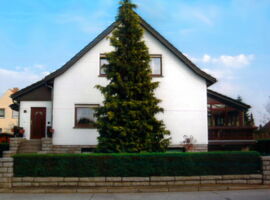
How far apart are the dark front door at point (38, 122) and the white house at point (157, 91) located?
1977 millimetres

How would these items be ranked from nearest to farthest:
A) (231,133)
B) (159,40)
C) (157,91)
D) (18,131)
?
(157,91), (159,40), (18,131), (231,133)

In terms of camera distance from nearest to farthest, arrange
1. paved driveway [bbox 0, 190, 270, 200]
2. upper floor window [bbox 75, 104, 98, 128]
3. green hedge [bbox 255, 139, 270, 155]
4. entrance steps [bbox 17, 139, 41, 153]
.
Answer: paved driveway [bbox 0, 190, 270, 200]
entrance steps [bbox 17, 139, 41, 153]
upper floor window [bbox 75, 104, 98, 128]
green hedge [bbox 255, 139, 270, 155]

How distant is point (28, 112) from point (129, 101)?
325 inches

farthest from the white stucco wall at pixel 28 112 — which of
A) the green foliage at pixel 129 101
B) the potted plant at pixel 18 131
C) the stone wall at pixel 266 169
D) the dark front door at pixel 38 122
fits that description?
the stone wall at pixel 266 169

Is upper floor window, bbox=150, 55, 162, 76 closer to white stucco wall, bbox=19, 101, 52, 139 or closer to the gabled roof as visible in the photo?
the gabled roof

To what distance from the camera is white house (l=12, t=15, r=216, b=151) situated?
52.5 feet

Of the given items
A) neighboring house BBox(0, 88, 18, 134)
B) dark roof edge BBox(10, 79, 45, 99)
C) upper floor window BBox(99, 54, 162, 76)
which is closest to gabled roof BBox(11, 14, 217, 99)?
upper floor window BBox(99, 54, 162, 76)

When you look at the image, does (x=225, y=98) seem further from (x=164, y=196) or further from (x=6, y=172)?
(x=6, y=172)

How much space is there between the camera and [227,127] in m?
17.4

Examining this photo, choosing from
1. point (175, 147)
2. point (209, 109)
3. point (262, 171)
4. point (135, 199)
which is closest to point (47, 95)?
point (175, 147)

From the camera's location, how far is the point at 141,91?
500 inches

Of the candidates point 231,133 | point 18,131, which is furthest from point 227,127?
point 18,131

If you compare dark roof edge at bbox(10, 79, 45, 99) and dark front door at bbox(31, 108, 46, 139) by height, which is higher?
dark roof edge at bbox(10, 79, 45, 99)

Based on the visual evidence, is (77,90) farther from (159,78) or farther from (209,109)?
(209,109)
